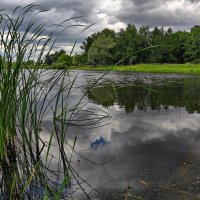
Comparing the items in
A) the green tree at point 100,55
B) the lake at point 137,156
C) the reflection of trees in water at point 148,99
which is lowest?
the reflection of trees in water at point 148,99

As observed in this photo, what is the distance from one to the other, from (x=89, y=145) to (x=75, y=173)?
6.41 feet

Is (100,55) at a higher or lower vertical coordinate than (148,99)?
higher

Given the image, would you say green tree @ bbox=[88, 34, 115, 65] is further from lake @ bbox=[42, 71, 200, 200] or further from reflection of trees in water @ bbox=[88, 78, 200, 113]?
reflection of trees in water @ bbox=[88, 78, 200, 113]

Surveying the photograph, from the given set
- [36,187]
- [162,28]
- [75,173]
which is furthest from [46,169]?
[162,28]

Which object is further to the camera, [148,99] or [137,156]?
[148,99]

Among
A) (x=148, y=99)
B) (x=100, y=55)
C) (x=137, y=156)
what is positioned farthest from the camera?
(x=148, y=99)

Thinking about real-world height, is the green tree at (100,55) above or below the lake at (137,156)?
above

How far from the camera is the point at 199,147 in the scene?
24.2 feet

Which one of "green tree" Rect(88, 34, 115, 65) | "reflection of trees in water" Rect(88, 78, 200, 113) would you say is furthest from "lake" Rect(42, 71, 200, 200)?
"reflection of trees in water" Rect(88, 78, 200, 113)

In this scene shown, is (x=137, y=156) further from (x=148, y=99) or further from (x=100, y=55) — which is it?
(x=148, y=99)

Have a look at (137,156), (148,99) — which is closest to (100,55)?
(137,156)

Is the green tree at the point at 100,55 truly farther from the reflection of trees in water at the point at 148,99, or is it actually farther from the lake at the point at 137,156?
the reflection of trees in water at the point at 148,99

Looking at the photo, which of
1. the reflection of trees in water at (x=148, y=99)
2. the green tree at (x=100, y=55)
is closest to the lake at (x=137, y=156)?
the green tree at (x=100, y=55)

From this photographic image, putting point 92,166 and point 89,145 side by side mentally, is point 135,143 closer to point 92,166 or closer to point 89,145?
point 89,145
